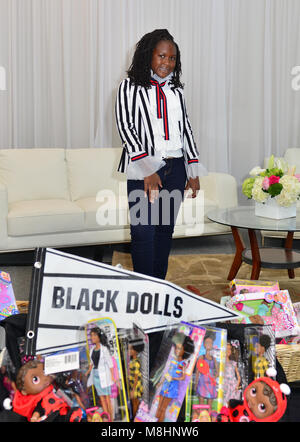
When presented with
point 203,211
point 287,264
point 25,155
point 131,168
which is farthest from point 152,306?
point 25,155

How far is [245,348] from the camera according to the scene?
1094mm

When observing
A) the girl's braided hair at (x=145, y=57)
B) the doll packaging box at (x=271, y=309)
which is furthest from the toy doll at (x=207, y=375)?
the girl's braided hair at (x=145, y=57)

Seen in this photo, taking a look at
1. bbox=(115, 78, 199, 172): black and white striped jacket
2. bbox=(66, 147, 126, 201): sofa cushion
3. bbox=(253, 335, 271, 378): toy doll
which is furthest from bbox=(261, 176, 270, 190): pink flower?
bbox=(253, 335, 271, 378): toy doll

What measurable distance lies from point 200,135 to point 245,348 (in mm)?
3797

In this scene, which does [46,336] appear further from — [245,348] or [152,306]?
[245,348]

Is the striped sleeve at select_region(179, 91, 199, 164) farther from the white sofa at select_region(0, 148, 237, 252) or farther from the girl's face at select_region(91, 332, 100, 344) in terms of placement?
the white sofa at select_region(0, 148, 237, 252)

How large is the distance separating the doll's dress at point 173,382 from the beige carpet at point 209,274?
187cm

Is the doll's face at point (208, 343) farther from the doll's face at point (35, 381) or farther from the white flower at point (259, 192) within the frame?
the white flower at point (259, 192)

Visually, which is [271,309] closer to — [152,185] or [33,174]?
[152,185]

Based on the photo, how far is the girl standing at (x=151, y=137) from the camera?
205cm

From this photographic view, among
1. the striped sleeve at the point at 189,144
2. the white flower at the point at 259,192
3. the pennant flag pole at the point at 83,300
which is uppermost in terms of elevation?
the striped sleeve at the point at 189,144

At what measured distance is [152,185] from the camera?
6.69 ft

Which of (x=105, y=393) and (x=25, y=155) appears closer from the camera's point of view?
(x=105, y=393)

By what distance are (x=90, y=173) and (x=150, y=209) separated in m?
1.97
